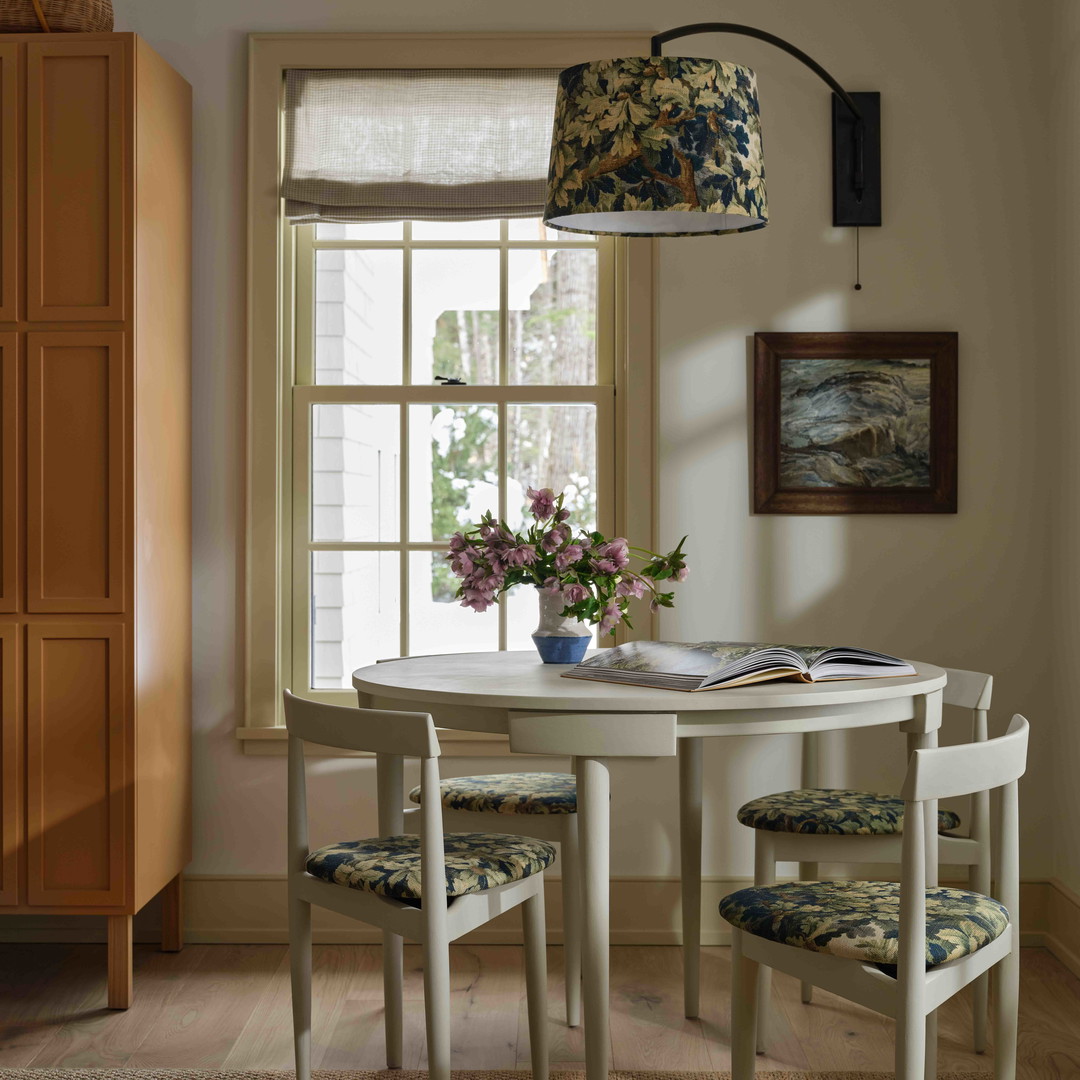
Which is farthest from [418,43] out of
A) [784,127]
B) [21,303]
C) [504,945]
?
[504,945]

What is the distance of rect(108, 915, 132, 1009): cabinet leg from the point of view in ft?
9.59

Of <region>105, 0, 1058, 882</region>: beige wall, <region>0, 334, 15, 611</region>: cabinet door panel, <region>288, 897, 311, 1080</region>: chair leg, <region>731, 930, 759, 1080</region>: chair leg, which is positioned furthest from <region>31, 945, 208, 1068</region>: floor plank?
<region>731, 930, 759, 1080</region>: chair leg

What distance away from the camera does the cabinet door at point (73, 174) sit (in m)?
2.94

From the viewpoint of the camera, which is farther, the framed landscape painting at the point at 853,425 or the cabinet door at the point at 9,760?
the framed landscape painting at the point at 853,425

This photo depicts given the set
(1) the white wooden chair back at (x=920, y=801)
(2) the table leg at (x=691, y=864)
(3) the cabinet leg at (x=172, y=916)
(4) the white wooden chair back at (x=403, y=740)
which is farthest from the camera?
(3) the cabinet leg at (x=172, y=916)

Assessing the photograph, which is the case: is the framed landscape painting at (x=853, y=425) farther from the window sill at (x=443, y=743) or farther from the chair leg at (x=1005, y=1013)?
the chair leg at (x=1005, y=1013)

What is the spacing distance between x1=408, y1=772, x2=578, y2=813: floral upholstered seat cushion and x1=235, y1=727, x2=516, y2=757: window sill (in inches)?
20.7

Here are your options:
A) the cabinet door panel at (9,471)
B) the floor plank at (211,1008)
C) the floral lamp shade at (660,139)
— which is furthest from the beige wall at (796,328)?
the floral lamp shade at (660,139)

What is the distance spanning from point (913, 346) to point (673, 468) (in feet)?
2.57

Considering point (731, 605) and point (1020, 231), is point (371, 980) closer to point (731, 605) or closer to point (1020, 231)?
point (731, 605)

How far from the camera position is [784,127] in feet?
11.1

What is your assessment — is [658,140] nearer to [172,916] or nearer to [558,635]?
[558,635]

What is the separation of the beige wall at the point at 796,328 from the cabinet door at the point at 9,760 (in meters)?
0.59

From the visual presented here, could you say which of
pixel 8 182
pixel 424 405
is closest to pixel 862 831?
pixel 424 405
